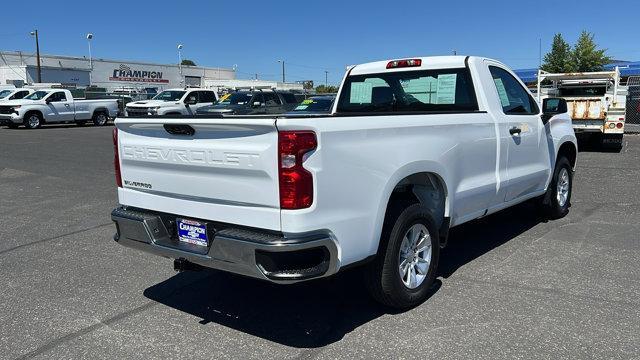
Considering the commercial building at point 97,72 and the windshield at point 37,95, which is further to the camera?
the commercial building at point 97,72

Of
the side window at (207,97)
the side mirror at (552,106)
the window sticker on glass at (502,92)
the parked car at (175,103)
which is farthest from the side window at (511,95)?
the side window at (207,97)

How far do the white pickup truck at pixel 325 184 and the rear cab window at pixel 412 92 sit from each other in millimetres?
22

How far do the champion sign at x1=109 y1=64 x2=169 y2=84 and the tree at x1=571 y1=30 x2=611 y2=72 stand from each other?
45380mm

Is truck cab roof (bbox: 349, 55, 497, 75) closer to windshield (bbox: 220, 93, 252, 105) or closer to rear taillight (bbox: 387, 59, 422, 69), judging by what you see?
rear taillight (bbox: 387, 59, 422, 69)

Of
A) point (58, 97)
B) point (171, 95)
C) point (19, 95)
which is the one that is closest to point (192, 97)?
point (171, 95)

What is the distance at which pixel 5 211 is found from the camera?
8.00 m

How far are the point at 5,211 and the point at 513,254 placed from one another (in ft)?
22.7

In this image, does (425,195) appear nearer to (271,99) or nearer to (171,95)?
(271,99)

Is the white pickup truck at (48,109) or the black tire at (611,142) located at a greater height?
the white pickup truck at (48,109)

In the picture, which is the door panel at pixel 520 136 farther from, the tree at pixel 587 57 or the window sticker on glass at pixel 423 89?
the tree at pixel 587 57

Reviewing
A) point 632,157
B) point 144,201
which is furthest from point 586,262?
point 632,157

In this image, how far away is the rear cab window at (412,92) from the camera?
5.29 m

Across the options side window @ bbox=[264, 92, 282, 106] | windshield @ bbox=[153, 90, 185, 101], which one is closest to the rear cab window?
side window @ bbox=[264, 92, 282, 106]

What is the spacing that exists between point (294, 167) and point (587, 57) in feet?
160
